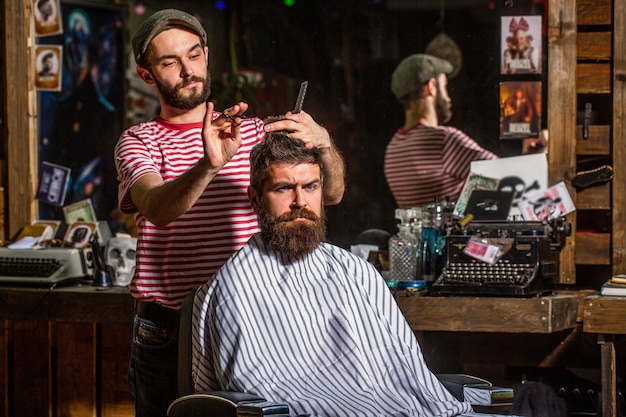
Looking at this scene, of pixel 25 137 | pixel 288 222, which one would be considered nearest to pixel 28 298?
pixel 25 137

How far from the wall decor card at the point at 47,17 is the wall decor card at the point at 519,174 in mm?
2073

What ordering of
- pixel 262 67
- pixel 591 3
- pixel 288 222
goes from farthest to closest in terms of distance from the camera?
pixel 262 67
pixel 591 3
pixel 288 222

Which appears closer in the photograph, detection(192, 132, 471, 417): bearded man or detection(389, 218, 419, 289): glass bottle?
detection(192, 132, 471, 417): bearded man

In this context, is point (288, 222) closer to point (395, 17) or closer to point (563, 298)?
point (563, 298)

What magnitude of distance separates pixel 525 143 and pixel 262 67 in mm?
1161

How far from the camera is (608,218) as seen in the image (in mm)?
3797

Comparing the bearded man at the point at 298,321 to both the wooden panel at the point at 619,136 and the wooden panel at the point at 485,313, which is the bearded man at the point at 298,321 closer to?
the wooden panel at the point at 485,313

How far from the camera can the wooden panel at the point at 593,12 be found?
3771 mm

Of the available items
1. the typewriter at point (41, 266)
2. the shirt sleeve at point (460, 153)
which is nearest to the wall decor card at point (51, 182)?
the typewriter at point (41, 266)

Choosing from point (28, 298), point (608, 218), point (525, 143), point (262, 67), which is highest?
point (262, 67)

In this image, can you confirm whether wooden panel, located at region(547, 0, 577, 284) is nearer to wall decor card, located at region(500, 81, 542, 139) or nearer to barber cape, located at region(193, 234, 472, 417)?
wall decor card, located at region(500, 81, 542, 139)

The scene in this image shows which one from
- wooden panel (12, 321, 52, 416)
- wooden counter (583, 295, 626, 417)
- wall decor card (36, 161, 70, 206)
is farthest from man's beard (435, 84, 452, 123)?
wooden panel (12, 321, 52, 416)

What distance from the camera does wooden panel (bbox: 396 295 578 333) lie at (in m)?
3.28

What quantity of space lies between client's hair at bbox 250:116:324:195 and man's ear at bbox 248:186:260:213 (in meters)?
0.02
